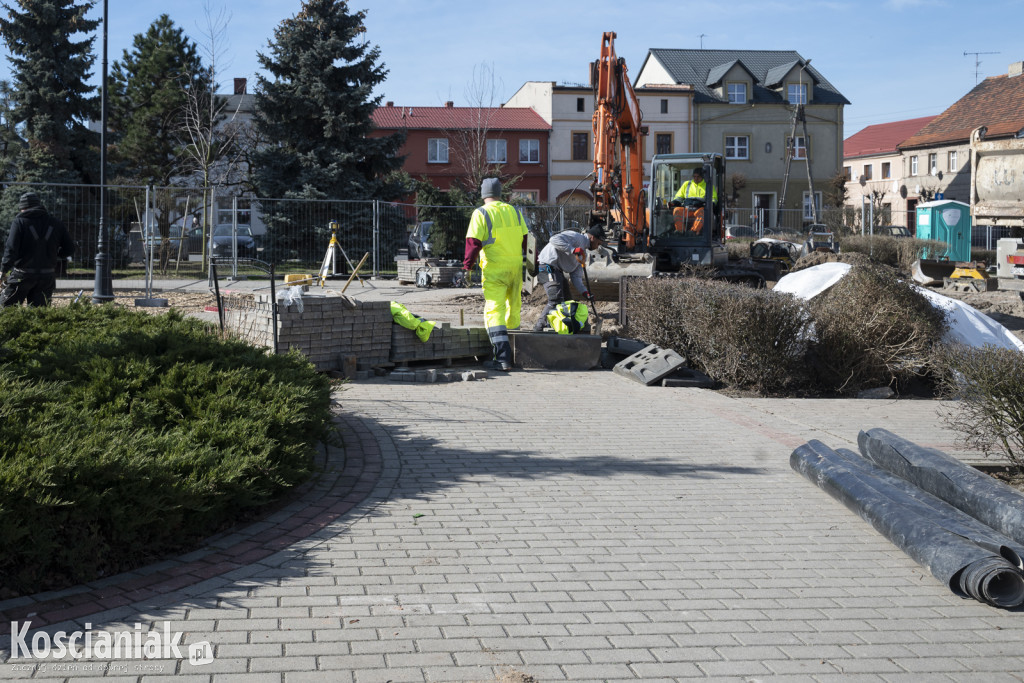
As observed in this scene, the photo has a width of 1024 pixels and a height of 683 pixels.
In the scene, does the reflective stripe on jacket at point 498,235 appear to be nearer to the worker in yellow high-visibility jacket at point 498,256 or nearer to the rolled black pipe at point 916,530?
the worker in yellow high-visibility jacket at point 498,256

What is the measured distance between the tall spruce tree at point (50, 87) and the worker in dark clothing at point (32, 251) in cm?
1894

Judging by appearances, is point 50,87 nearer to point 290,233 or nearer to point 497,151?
point 290,233

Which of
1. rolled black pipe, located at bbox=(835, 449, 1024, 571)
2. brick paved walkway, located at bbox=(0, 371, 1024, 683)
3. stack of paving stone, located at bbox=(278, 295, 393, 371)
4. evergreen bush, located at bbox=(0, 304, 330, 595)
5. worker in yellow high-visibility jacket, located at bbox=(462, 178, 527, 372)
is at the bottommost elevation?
brick paved walkway, located at bbox=(0, 371, 1024, 683)

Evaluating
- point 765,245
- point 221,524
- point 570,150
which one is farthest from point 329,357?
point 570,150

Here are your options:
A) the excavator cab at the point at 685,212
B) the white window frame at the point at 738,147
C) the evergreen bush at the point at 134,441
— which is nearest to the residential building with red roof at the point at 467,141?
the white window frame at the point at 738,147

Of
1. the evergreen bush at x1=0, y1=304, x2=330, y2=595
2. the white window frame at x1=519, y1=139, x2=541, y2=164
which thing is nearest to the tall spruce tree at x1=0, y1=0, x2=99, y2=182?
the evergreen bush at x1=0, y1=304, x2=330, y2=595

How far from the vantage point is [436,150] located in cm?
5284

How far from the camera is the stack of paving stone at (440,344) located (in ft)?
36.1

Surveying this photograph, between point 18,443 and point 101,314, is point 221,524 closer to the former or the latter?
point 18,443

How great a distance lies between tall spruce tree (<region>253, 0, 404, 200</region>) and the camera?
31.7 metres

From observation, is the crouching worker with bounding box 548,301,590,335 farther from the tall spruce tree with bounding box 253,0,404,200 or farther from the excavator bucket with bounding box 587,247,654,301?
the tall spruce tree with bounding box 253,0,404,200

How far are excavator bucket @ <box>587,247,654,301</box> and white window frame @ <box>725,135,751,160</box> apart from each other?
42376mm

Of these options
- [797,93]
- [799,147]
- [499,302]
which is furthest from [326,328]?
[797,93]

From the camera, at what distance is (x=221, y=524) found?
17.5ft
